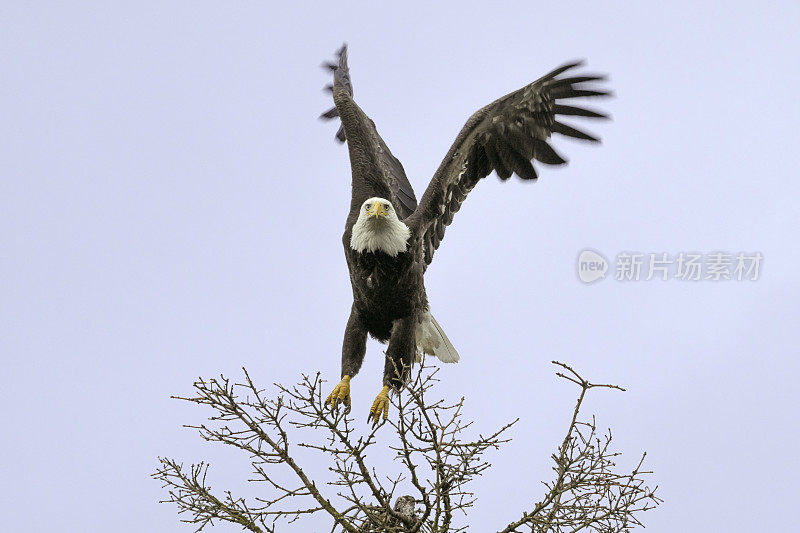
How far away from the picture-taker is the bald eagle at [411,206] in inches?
234

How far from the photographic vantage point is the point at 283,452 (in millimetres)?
4684

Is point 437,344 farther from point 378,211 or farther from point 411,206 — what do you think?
point 378,211

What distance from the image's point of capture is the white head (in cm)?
586

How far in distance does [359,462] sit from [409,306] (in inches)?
67.4

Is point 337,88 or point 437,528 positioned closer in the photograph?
point 437,528

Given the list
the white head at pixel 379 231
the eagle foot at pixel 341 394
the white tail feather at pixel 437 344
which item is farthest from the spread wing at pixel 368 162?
the eagle foot at pixel 341 394

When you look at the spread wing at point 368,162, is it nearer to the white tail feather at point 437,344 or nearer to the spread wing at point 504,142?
the spread wing at point 504,142

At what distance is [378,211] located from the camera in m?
5.82

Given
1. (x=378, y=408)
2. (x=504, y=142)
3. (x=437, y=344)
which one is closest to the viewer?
(x=378, y=408)

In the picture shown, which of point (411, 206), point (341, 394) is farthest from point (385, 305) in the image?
point (411, 206)

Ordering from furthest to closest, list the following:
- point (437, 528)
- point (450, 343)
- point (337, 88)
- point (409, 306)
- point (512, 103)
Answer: point (337, 88)
point (450, 343)
point (512, 103)
point (409, 306)
point (437, 528)

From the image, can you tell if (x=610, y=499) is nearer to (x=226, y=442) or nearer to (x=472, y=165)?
(x=226, y=442)

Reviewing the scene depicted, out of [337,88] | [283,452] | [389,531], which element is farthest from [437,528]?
[337,88]

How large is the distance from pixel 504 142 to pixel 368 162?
46.0 inches
